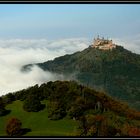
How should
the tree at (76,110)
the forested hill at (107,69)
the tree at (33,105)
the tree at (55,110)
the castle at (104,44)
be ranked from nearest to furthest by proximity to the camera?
the tree at (76,110), the tree at (55,110), the tree at (33,105), the forested hill at (107,69), the castle at (104,44)

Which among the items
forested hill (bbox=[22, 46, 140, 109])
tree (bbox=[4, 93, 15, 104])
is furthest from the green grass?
forested hill (bbox=[22, 46, 140, 109])

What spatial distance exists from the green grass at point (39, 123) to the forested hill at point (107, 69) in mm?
53651

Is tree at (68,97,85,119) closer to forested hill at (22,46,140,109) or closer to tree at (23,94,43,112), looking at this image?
tree at (23,94,43,112)

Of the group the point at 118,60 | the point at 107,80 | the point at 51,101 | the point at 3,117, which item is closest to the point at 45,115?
the point at 51,101

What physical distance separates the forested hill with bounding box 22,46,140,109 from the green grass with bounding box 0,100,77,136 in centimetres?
5365

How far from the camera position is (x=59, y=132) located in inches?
990

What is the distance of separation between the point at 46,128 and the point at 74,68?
7321 centimetres

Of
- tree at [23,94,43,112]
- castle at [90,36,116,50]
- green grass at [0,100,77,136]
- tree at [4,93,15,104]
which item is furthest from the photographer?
castle at [90,36,116,50]

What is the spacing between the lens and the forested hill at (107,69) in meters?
88.6

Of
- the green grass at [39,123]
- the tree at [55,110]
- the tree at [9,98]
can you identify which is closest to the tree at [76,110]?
the green grass at [39,123]

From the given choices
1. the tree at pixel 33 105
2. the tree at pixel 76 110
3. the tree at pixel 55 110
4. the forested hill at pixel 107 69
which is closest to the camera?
the tree at pixel 76 110

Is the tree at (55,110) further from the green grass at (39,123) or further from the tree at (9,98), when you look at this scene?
the tree at (9,98)

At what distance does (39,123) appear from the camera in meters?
28.2

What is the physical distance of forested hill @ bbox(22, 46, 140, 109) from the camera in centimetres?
8862
